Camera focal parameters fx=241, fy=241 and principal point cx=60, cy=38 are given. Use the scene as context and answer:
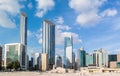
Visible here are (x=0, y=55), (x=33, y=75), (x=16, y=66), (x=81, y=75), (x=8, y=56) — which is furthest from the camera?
(x=8, y=56)

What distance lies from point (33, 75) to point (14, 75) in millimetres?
6122

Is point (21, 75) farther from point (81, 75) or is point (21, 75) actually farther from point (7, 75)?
point (81, 75)

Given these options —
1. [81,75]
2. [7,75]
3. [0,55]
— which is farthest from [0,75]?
[0,55]

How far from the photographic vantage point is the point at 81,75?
242 feet

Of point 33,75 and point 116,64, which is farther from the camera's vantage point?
point 116,64

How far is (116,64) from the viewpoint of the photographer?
7869 inches

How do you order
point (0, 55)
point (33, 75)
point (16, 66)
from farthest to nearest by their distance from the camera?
point (0, 55) → point (16, 66) → point (33, 75)

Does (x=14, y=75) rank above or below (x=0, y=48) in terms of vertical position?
below

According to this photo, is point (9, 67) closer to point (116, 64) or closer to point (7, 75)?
point (7, 75)

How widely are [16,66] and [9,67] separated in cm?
529

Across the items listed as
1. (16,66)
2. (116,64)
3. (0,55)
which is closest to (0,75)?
(16,66)

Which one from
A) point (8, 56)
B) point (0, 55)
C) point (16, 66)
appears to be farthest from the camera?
point (8, 56)

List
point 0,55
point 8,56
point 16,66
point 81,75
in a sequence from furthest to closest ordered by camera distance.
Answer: point 8,56
point 0,55
point 16,66
point 81,75

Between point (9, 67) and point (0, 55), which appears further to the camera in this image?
point (0, 55)
